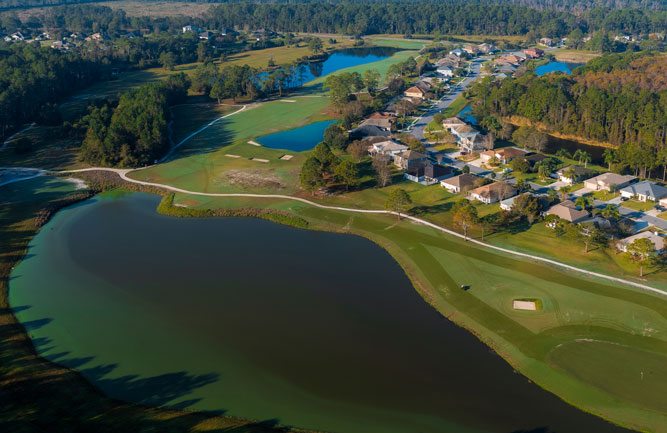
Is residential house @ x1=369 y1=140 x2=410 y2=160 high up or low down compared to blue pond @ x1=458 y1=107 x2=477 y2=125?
down

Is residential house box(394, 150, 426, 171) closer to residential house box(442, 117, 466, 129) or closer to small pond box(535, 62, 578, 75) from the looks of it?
residential house box(442, 117, 466, 129)

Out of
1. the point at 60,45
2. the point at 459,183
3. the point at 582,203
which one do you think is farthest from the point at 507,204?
the point at 60,45

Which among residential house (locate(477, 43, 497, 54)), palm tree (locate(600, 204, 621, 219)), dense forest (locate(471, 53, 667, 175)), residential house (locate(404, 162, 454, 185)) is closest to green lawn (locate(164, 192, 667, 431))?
palm tree (locate(600, 204, 621, 219))

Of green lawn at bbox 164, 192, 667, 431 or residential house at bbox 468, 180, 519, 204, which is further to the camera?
residential house at bbox 468, 180, 519, 204

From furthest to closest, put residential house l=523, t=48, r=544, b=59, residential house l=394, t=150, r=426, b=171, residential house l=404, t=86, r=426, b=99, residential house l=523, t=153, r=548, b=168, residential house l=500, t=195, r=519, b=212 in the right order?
residential house l=523, t=48, r=544, b=59
residential house l=404, t=86, r=426, b=99
residential house l=523, t=153, r=548, b=168
residential house l=394, t=150, r=426, b=171
residential house l=500, t=195, r=519, b=212

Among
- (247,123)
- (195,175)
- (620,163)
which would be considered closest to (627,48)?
(620,163)

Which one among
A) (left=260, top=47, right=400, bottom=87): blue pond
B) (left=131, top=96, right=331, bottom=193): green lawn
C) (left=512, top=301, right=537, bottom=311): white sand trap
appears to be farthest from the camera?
(left=260, top=47, right=400, bottom=87): blue pond

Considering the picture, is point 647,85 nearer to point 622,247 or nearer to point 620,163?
point 620,163
